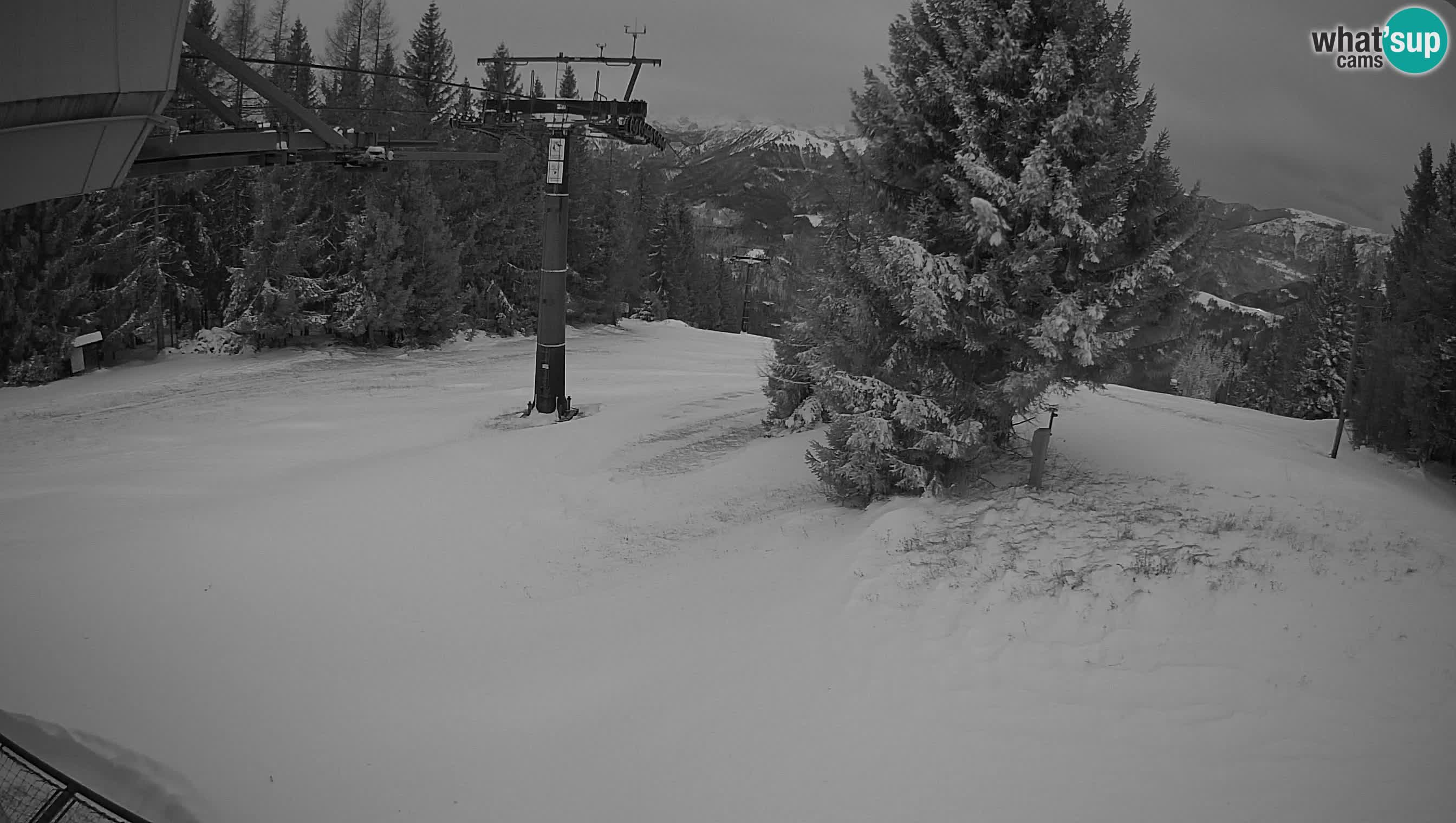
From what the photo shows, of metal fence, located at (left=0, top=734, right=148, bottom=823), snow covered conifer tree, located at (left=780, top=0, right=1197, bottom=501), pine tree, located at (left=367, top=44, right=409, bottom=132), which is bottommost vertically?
metal fence, located at (left=0, top=734, right=148, bottom=823)

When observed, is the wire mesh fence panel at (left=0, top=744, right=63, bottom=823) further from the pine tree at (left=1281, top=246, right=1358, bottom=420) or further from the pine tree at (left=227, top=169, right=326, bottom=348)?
the pine tree at (left=1281, top=246, right=1358, bottom=420)

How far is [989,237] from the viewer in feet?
31.3

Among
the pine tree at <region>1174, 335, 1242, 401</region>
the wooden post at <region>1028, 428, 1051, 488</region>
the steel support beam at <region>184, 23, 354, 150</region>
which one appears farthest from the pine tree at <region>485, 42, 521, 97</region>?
the pine tree at <region>1174, 335, 1242, 401</region>

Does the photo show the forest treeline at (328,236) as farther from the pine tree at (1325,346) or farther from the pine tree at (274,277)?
the pine tree at (1325,346)

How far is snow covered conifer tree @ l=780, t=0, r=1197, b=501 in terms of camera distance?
9.51m

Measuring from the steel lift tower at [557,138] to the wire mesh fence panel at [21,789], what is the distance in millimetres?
12320

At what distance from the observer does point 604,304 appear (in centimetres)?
4212

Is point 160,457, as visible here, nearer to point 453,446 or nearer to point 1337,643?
point 453,446

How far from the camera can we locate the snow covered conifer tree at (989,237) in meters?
9.51

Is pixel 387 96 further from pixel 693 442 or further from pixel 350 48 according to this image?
pixel 693 442

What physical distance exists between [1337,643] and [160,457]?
17.9 m

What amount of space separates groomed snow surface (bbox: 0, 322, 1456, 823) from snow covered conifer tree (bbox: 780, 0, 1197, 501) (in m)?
1.20

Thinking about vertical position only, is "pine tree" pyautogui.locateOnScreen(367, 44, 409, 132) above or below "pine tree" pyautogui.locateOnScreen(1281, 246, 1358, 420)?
above

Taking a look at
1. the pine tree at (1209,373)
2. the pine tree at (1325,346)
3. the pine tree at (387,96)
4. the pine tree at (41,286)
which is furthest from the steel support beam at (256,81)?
the pine tree at (1209,373)
